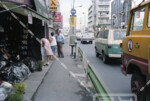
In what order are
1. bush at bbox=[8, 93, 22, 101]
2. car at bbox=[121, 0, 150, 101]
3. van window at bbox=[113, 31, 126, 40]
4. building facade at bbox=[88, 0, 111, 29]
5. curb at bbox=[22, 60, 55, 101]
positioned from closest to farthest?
1. car at bbox=[121, 0, 150, 101]
2. bush at bbox=[8, 93, 22, 101]
3. curb at bbox=[22, 60, 55, 101]
4. van window at bbox=[113, 31, 126, 40]
5. building facade at bbox=[88, 0, 111, 29]

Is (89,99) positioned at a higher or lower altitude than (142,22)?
lower

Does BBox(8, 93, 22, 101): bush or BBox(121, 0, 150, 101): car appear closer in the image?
BBox(121, 0, 150, 101): car

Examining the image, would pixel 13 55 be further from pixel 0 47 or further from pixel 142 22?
pixel 142 22

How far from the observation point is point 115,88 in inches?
220

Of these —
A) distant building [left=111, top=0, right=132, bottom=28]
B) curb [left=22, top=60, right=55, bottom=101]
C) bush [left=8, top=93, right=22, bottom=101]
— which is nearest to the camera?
bush [left=8, top=93, right=22, bottom=101]

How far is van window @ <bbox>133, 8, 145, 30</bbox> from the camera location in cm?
389

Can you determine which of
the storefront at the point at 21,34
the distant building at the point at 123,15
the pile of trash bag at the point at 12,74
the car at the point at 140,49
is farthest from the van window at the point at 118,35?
the distant building at the point at 123,15

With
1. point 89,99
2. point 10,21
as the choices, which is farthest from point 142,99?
point 10,21

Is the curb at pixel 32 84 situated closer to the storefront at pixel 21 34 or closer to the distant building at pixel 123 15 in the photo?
the storefront at pixel 21 34

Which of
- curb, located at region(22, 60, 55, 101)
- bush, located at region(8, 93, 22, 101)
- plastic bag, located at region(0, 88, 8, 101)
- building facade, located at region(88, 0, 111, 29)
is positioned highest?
building facade, located at region(88, 0, 111, 29)

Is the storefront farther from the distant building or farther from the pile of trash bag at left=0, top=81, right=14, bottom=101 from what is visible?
the distant building

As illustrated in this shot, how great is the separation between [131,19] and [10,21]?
556 centimetres

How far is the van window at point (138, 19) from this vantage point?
389cm

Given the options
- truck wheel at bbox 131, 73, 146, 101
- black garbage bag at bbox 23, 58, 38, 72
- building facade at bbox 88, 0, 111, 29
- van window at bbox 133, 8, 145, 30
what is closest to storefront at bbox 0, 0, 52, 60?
black garbage bag at bbox 23, 58, 38, 72
